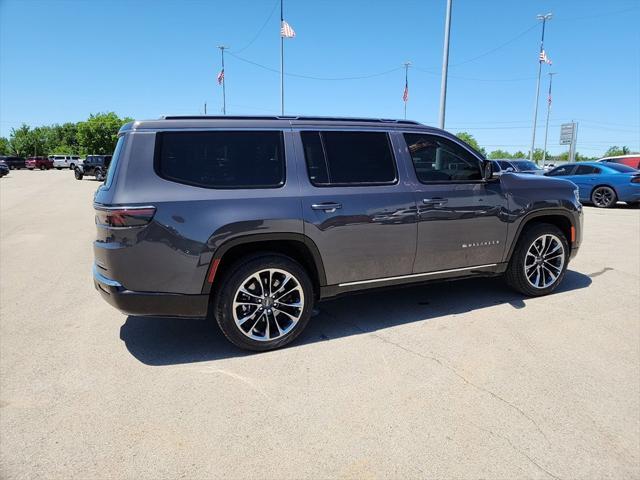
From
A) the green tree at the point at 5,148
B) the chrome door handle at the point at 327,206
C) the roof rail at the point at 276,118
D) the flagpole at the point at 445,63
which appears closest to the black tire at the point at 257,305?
the chrome door handle at the point at 327,206

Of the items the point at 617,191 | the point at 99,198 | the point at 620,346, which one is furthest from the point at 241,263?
the point at 617,191

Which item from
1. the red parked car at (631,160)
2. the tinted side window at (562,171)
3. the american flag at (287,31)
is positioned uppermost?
the american flag at (287,31)

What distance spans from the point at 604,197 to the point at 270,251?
48.9 ft

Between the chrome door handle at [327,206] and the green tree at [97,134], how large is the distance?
84567mm

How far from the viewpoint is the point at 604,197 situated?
14.7m

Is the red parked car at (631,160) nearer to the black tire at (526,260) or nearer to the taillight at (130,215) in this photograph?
the black tire at (526,260)

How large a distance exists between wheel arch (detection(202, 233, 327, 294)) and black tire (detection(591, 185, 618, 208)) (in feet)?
47.2

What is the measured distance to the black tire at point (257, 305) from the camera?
3539 millimetres

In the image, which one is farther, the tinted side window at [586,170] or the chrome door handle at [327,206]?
the tinted side window at [586,170]

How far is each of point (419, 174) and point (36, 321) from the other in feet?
13.5

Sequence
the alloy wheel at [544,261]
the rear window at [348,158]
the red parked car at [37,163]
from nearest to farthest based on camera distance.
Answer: the rear window at [348,158], the alloy wheel at [544,261], the red parked car at [37,163]

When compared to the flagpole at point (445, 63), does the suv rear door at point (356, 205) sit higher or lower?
lower

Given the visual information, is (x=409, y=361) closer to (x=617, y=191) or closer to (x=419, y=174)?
(x=419, y=174)

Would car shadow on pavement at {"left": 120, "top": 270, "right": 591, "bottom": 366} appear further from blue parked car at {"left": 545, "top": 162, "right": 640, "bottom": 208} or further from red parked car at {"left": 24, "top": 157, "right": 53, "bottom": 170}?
red parked car at {"left": 24, "top": 157, "right": 53, "bottom": 170}
